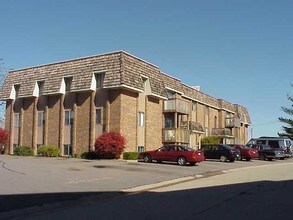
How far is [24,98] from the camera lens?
137 ft

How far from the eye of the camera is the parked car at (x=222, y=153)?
35.5 meters

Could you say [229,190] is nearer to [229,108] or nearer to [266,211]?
[266,211]

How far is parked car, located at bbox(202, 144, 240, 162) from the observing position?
116ft

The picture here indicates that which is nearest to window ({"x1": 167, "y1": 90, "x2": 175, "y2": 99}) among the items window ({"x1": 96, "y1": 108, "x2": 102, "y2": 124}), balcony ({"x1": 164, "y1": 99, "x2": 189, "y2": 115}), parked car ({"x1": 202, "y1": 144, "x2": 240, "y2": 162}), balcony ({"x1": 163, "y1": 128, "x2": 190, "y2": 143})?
balcony ({"x1": 164, "y1": 99, "x2": 189, "y2": 115})

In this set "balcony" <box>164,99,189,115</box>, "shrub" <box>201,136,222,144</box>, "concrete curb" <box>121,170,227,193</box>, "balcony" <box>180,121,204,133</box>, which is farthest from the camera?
"shrub" <box>201,136,222,144</box>

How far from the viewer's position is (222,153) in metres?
35.9

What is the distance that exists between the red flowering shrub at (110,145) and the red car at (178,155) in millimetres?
2838

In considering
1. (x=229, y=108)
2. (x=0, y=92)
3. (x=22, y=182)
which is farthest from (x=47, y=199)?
(x=229, y=108)

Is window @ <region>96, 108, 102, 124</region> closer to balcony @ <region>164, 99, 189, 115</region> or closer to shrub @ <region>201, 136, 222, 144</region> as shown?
balcony @ <region>164, 99, 189, 115</region>

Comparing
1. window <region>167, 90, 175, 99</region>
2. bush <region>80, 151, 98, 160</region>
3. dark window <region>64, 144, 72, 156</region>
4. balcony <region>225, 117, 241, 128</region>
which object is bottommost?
bush <region>80, 151, 98, 160</region>

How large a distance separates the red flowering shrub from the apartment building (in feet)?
3.79

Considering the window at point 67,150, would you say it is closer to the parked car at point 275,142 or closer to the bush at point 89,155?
the bush at point 89,155

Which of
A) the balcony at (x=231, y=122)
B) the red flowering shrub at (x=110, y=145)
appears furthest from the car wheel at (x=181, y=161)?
the balcony at (x=231, y=122)

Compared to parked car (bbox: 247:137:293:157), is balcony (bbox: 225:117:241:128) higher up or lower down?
higher up
